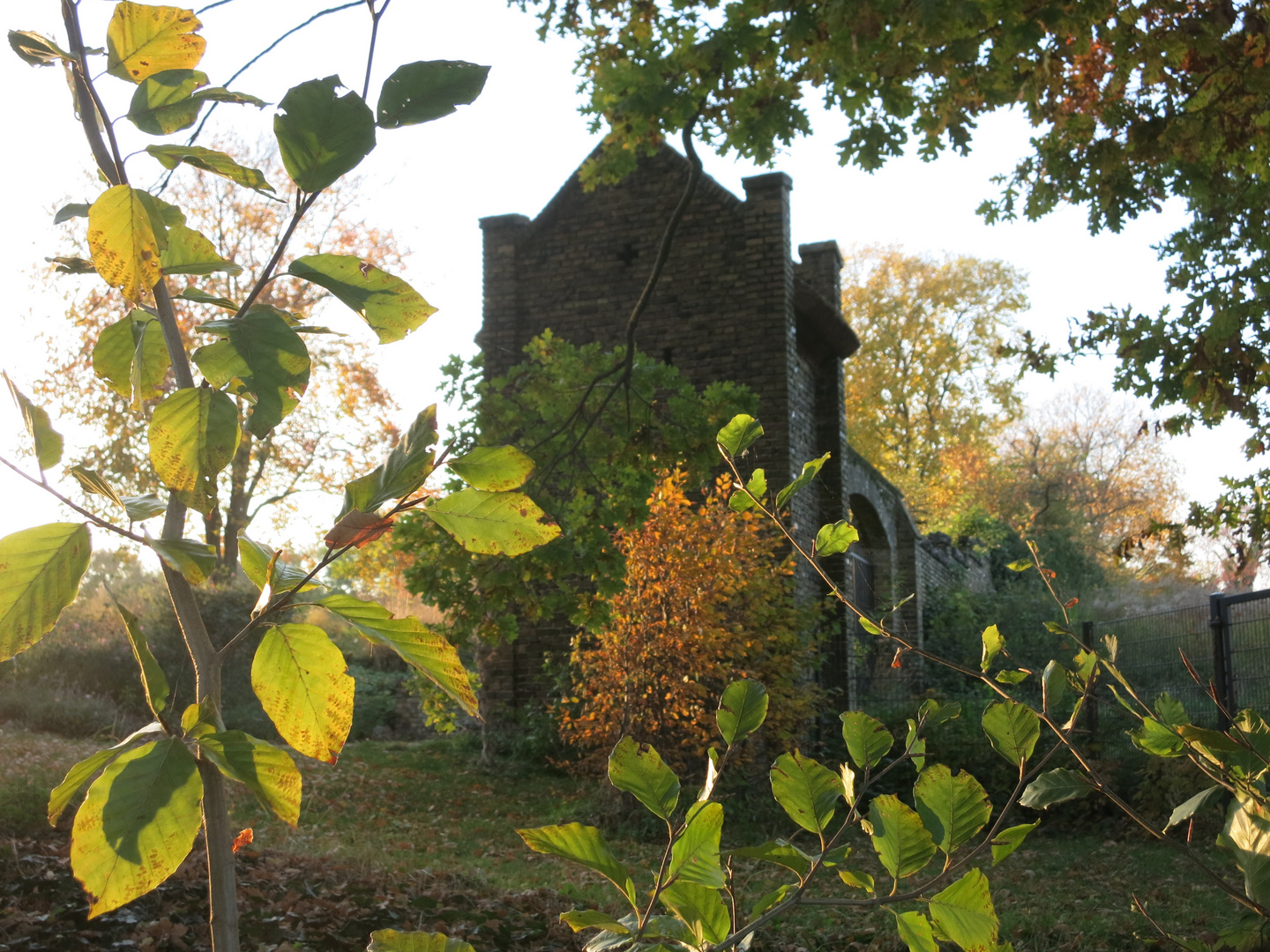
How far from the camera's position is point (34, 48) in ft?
1.90

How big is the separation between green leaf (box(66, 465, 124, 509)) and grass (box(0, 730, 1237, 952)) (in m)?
4.11

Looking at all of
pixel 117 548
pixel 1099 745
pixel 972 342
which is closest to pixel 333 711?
pixel 1099 745

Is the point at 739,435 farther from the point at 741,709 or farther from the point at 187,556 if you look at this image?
the point at 187,556

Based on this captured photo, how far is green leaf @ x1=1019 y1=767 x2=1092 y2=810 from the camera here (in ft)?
3.56

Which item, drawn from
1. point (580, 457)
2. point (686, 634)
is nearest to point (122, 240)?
point (580, 457)

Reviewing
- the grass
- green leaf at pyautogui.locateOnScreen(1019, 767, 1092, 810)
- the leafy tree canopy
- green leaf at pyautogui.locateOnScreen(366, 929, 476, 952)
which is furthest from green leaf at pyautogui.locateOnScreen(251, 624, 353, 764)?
the leafy tree canopy

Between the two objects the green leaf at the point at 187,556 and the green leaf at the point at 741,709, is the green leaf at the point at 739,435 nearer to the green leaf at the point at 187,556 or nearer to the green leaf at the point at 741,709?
the green leaf at the point at 741,709

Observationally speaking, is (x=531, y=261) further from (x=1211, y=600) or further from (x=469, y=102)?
(x=469, y=102)

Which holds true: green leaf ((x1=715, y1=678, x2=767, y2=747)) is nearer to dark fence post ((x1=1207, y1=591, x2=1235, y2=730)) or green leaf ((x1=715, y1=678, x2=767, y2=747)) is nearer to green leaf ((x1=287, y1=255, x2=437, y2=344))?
green leaf ((x1=287, y1=255, x2=437, y2=344))

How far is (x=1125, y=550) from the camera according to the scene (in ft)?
21.4

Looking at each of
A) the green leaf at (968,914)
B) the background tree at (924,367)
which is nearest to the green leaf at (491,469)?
the green leaf at (968,914)

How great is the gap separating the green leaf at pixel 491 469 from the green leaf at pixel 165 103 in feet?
0.90

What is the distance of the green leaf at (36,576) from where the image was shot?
53cm

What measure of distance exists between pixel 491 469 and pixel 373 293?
0.13 m
